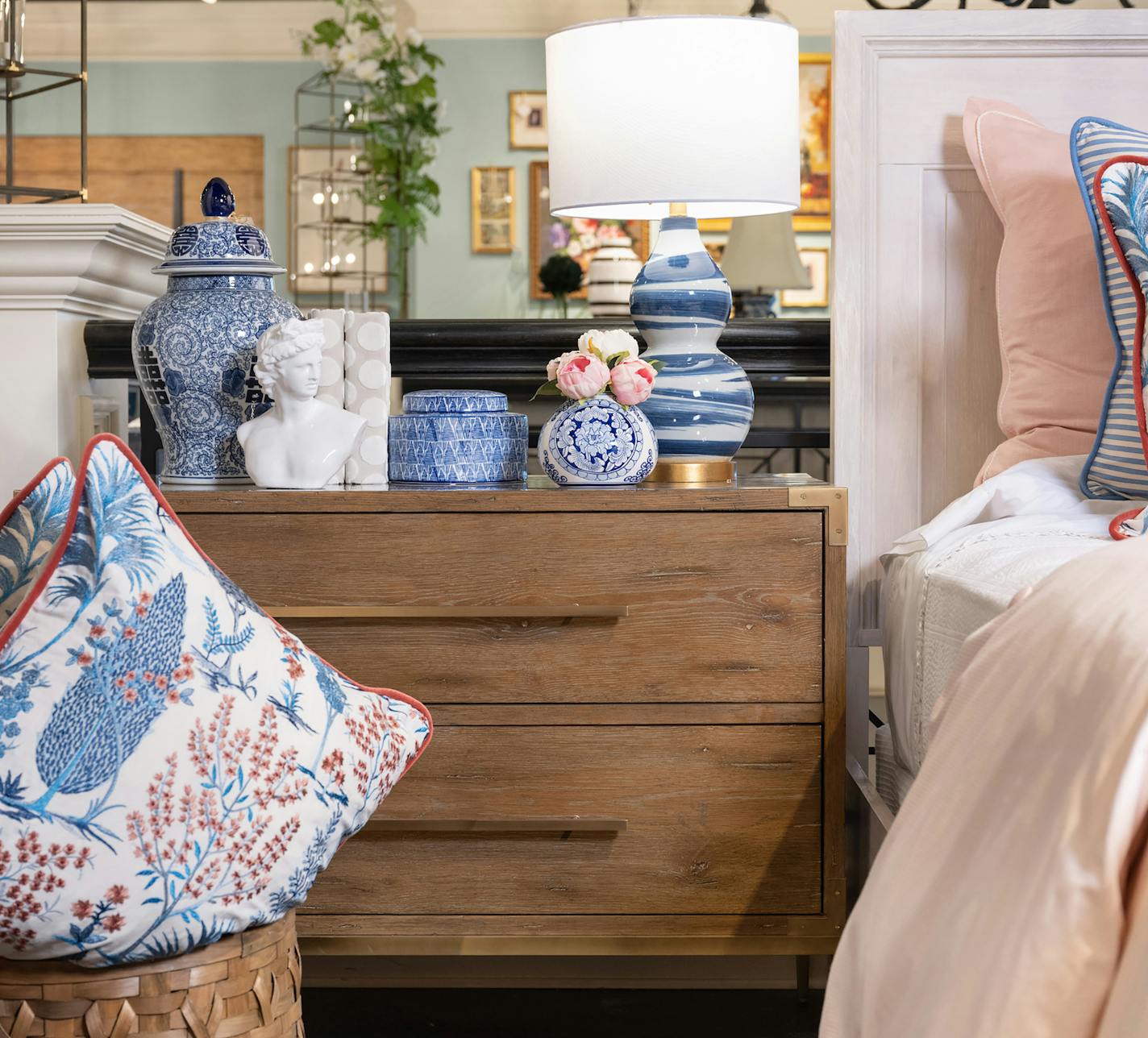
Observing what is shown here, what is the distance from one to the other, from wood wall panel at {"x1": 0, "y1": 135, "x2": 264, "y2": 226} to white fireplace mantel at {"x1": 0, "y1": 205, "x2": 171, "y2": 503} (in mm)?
3417

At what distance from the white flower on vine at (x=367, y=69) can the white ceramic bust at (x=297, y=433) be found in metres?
3.08

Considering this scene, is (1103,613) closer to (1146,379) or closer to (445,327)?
(1146,379)

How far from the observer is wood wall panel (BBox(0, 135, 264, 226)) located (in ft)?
16.2

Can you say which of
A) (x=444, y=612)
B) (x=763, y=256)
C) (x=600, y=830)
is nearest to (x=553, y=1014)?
(x=600, y=830)

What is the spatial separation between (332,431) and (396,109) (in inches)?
128

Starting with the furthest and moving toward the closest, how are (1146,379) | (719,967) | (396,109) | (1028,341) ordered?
1. (396,109)
2. (719,967)
3. (1028,341)
4. (1146,379)

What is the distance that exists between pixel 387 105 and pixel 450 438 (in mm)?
3115

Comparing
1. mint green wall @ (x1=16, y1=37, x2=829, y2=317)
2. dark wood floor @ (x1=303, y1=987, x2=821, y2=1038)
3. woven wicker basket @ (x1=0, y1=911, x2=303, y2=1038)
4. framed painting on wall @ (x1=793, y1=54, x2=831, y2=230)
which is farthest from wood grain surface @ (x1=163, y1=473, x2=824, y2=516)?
framed painting on wall @ (x1=793, y1=54, x2=831, y2=230)

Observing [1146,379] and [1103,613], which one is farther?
[1146,379]

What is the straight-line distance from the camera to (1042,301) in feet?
5.25

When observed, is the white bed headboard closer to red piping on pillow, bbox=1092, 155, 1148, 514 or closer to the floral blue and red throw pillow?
red piping on pillow, bbox=1092, 155, 1148, 514

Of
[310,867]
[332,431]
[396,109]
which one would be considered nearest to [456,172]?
[396,109]

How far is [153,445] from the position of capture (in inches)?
71.0

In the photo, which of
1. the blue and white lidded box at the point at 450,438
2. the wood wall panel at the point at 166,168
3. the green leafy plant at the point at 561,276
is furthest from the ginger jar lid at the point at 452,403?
the wood wall panel at the point at 166,168
